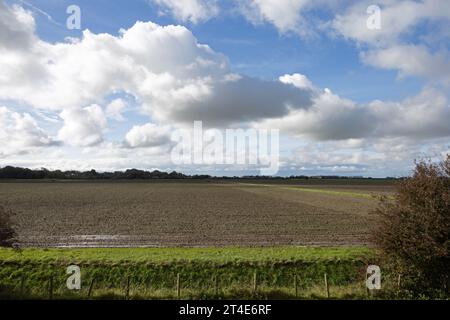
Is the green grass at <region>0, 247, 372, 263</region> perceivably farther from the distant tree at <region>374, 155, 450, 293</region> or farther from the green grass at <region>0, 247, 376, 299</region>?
the distant tree at <region>374, 155, 450, 293</region>

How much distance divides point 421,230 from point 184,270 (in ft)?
38.4

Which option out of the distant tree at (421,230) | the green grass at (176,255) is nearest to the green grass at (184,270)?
the green grass at (176,255)

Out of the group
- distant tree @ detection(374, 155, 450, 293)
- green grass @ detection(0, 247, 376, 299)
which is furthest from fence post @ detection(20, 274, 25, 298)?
distant tree @ detection(374, 155, 450, 293)

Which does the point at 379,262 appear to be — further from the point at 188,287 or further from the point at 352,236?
the point at 352,236

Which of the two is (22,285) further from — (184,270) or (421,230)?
(421,230)

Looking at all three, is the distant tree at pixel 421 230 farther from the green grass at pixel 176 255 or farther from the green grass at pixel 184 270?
the green grass at pixel 176 255

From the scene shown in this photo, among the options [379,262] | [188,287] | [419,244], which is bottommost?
[188,287]

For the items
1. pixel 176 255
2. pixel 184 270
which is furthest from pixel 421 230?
pixel 176 255

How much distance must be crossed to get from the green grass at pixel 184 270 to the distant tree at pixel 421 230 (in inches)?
84.6

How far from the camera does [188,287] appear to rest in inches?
790

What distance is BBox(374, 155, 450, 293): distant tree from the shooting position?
683 inches

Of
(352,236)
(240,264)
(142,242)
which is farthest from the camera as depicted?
(352,236)
